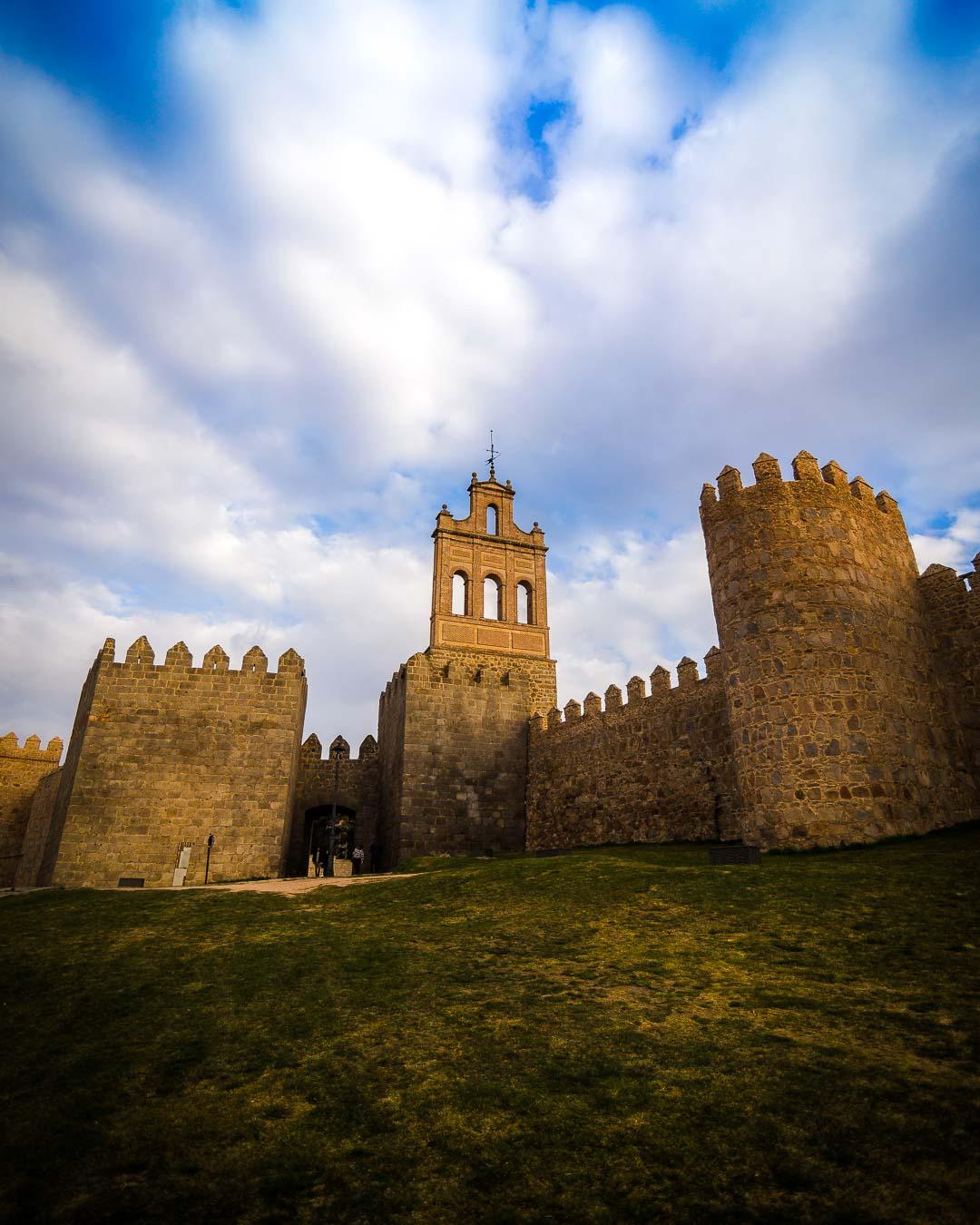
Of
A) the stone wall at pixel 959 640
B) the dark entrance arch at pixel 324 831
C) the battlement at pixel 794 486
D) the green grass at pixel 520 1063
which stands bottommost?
the green grass at pixel 520 1063

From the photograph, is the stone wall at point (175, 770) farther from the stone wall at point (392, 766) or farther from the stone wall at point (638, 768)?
the stone wall at point (638, 768)

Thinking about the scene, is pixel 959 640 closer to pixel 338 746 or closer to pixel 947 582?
pixel 947 582

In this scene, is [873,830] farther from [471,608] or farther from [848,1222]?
[471,608]

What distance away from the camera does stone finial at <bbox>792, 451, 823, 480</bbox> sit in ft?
47.6

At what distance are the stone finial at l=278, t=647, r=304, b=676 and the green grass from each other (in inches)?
462

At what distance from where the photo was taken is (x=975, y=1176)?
330 centimetres

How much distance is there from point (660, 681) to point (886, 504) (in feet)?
24.0

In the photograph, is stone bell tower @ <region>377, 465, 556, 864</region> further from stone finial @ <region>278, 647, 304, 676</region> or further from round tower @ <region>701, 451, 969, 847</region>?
round tower @ <region>701, 451, 969, 847</region>

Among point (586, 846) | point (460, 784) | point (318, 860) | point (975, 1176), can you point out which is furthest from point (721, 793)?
point (318, 860)

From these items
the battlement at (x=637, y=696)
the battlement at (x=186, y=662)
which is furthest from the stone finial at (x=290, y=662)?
the battlement at (x=637, y=696)

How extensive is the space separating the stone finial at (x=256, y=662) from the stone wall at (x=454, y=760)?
15.4ft

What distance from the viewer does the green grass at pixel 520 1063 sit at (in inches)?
135

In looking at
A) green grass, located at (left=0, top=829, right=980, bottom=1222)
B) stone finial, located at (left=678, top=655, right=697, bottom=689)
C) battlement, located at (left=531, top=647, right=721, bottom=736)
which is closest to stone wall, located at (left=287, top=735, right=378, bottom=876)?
battlement, located at (left=531, top=647, right=721, bottom=736)

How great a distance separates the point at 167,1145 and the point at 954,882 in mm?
8401
